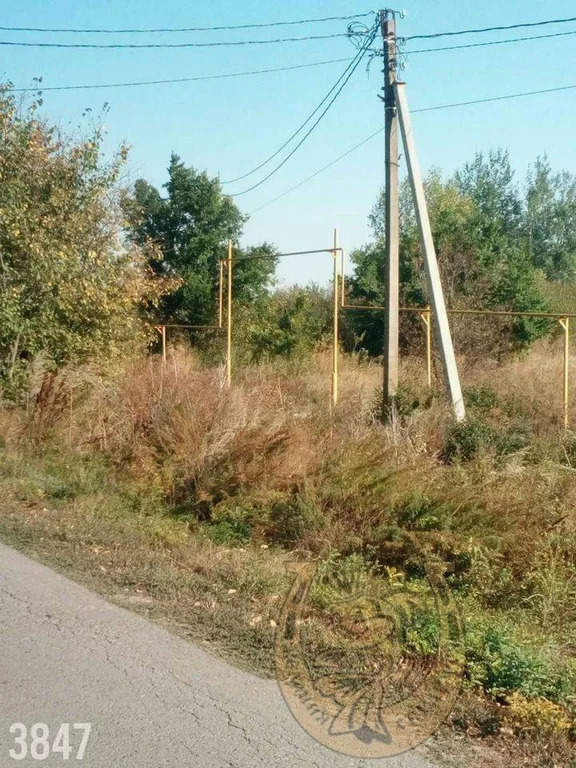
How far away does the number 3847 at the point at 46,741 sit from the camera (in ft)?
14.2

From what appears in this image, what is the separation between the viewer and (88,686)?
5.09 meters

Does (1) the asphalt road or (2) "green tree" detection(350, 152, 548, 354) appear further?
(2) "green tree" detection(350, 152, 548, 354)

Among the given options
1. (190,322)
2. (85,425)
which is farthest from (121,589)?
(190,322)

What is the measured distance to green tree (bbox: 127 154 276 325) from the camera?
27.9m

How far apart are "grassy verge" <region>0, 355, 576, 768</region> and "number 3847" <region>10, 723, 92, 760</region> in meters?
1.34

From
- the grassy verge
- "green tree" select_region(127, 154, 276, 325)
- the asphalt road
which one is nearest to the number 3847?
the asphalt road

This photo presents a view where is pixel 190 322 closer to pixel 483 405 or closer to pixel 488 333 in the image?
pixel 488 333

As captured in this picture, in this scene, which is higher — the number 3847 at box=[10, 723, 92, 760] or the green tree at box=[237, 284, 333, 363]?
the green tree at box=[237, 284, 333, 363]

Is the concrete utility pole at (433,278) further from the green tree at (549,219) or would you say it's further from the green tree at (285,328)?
the green tree at (549,219)

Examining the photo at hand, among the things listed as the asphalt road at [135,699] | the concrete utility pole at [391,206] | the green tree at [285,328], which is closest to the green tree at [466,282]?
the green tree at [285,328]

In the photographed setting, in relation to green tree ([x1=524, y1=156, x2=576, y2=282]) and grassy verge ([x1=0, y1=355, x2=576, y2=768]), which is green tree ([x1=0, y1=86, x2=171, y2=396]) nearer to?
grassy verge ([x1=0, y1=355, x2=576, y2=768])

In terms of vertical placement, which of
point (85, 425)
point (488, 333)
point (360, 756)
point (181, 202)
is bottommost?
point (360, 756)

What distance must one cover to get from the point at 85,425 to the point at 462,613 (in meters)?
9.29

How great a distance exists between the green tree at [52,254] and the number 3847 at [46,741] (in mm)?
11245
